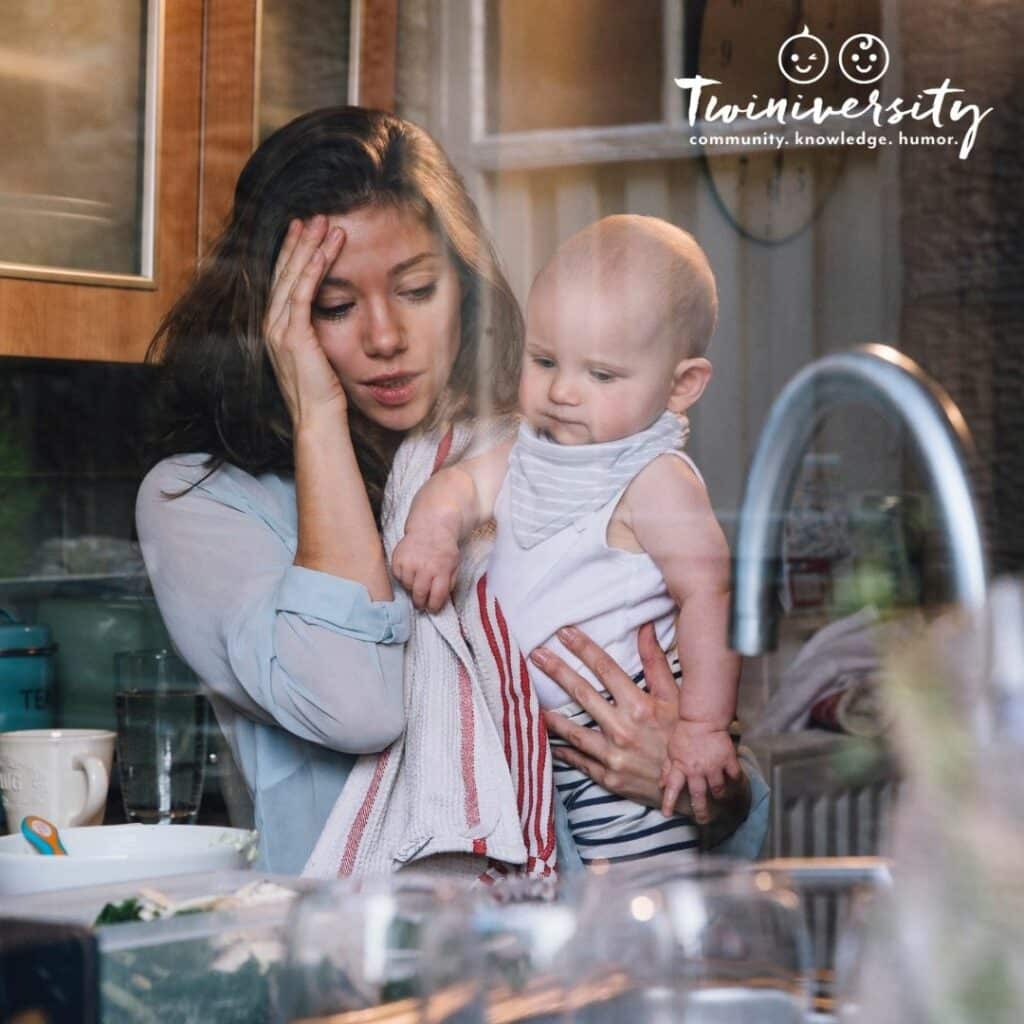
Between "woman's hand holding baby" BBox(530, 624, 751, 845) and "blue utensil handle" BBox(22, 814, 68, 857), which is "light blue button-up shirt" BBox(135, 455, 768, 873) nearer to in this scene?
"woman's hand holding baby" BBox(530, 624, 751, 845)

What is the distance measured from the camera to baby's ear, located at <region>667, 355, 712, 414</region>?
1244mm

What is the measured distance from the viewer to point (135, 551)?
148 centimetres

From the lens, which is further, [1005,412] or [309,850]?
[309,850]

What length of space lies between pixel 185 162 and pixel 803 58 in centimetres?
57

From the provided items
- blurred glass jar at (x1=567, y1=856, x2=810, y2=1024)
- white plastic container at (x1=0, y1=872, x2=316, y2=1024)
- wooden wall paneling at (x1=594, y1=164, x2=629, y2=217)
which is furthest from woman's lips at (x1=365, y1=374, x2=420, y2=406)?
blurred glass jar at (x1=567, y1=856, x2=810, y2=1024)

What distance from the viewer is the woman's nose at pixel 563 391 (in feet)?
4.17

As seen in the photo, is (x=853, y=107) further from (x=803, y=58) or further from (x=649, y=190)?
(x=649, y=190)

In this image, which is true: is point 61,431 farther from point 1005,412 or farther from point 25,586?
point 1005,412

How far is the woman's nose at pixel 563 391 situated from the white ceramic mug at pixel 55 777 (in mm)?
497

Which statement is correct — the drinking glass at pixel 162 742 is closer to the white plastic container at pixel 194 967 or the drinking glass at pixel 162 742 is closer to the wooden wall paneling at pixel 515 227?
the wooden wall paneling at pixel 515 227

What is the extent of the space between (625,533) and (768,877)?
0.66 meters

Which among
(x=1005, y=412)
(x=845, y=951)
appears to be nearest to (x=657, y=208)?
(x=1005, y=412)

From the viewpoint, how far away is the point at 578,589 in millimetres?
1283

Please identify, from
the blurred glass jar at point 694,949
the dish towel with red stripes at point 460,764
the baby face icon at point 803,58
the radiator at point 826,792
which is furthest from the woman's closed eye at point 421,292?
the blurred glass jar at point 694,949
